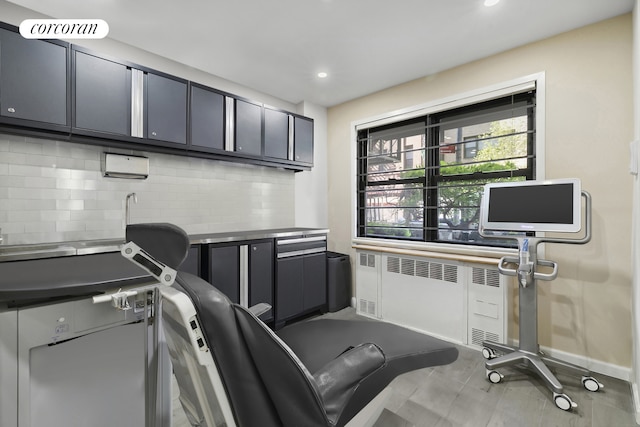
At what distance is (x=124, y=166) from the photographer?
2.75 metres

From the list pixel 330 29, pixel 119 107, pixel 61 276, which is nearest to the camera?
pixel 61 276

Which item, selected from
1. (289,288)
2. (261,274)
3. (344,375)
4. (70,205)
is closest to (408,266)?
(289,288)

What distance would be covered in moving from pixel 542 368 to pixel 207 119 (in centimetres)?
362

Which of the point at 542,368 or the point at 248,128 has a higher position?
the point at 248,128

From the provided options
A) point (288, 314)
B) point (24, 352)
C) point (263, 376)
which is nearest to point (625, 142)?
point (263, 376)

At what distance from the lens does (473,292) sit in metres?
2.95

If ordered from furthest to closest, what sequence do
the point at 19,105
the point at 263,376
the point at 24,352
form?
the point at 19,105
the point at 24,352
the point at 263,376

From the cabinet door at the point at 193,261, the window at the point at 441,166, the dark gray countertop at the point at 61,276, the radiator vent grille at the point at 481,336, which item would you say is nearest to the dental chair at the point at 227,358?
the dark gray countertop at the point at 61,276

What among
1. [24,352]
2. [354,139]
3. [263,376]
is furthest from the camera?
[354,139]

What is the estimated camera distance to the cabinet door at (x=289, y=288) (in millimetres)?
3320

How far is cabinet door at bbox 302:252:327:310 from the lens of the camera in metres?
3.60

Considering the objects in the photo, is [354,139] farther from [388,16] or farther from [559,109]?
[559,109]

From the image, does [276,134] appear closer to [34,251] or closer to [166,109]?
[166,109]

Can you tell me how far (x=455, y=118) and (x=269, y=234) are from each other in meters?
2.47
